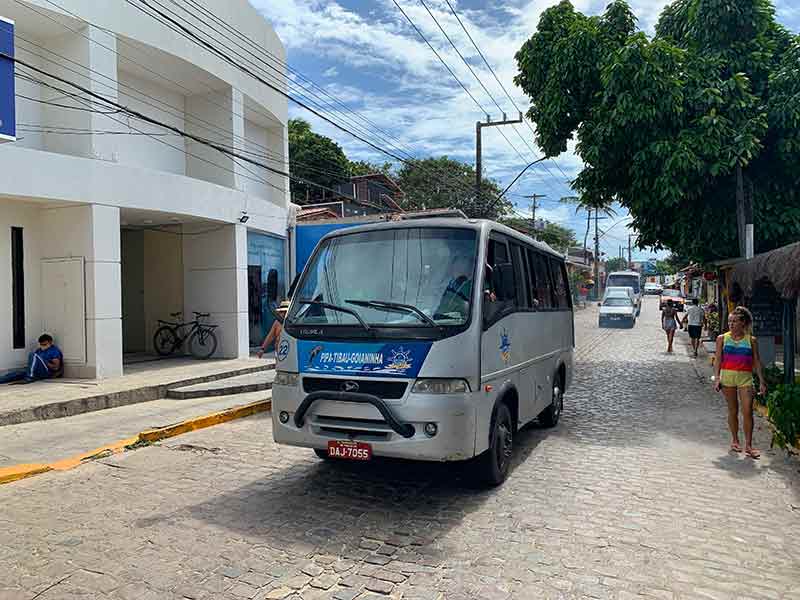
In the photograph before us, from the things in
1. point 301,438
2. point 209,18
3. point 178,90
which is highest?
point 209,18

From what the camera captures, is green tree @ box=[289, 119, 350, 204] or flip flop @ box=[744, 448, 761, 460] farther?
green tree @ box=[289, 119, 350, 204]

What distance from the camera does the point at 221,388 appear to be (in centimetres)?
1103

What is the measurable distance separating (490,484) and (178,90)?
13058 mm

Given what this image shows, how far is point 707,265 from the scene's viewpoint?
49.1ft

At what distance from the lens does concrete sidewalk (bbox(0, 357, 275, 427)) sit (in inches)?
356

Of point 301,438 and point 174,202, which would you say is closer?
point 301,438

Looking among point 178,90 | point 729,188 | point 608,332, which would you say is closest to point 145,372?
point 178,90

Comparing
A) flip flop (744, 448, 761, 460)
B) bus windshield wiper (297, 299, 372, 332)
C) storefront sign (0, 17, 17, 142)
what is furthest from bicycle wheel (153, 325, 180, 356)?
flip flop (744, 448, 761, 460)

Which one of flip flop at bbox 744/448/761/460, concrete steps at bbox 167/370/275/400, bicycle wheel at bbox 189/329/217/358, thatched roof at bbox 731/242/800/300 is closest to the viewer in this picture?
flip flop at bbox 744/448/761/460

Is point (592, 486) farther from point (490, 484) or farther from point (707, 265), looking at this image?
point (707, 265)

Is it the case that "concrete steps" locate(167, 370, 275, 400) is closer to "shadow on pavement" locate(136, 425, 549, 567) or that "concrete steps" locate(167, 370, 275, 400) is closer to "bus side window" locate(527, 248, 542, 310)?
"shadow on pavement" locate(136, 425, 549, 567)

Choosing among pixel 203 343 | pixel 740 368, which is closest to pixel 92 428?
pixel 203 343

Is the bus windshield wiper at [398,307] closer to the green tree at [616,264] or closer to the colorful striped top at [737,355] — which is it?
the colorful striped top at [737,355]

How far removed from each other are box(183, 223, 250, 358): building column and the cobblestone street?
7538 millimetres
